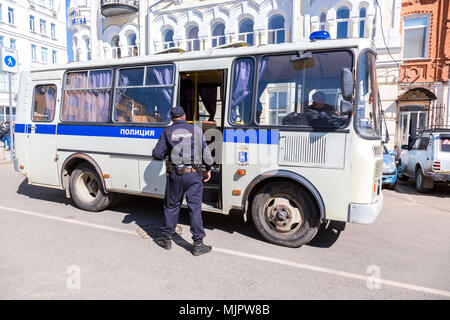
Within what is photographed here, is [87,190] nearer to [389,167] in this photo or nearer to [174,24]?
[389,167]

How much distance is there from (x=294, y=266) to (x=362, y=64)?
2.74 m

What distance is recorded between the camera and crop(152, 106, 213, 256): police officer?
434 centimetres

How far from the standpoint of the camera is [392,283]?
3.65 meters

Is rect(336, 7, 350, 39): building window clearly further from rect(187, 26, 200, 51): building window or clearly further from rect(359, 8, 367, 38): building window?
rect(187, 26, 200, 51): building window

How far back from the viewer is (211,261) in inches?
163

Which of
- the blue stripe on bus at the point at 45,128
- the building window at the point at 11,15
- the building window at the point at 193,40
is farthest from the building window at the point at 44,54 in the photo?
the blue stripe on bus at the point at 45,128

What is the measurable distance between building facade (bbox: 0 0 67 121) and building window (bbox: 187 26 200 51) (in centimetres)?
2200

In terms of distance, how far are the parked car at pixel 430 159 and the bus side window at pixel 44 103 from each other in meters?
9.48

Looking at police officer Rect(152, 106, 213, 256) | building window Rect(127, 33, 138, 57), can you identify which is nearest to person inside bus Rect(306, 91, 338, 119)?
police officer Rect(152, 106, 213, 256)

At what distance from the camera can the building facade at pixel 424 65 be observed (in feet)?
49.2

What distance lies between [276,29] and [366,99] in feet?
45.3

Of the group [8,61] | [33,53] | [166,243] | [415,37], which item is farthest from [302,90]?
[33,53]
